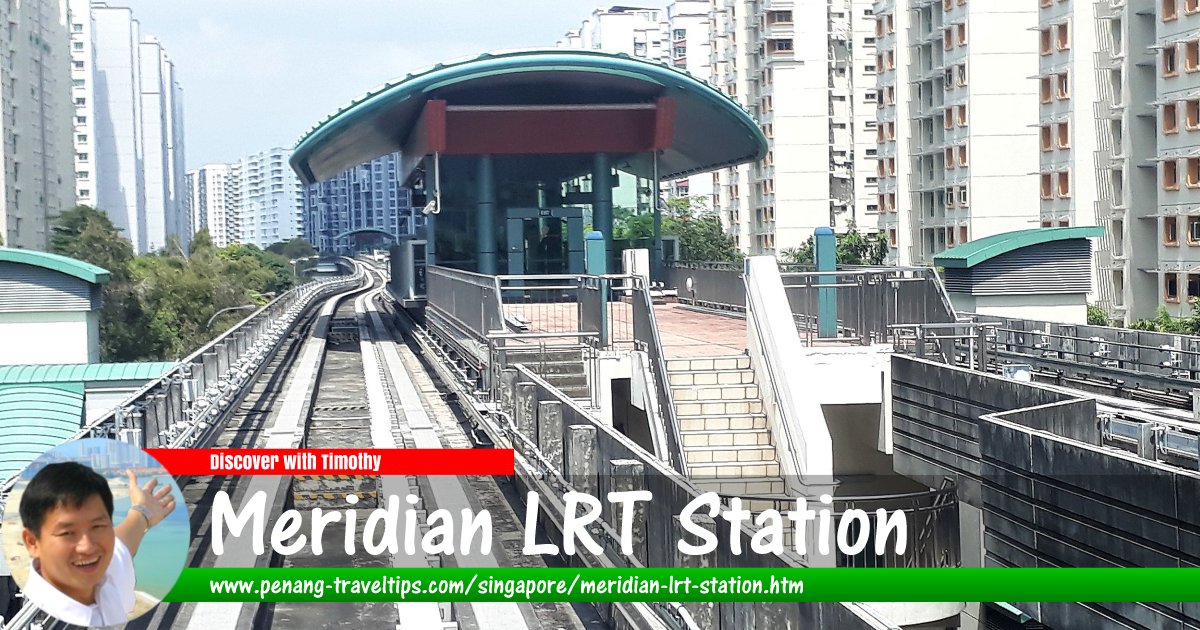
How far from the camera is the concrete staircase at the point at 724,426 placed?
16266 millimetres

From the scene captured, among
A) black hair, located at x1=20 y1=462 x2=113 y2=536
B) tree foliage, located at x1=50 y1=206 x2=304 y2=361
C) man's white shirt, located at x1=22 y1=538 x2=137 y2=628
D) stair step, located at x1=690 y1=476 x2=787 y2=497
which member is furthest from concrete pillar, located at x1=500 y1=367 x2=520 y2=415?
tree foliage, located at x1=50 y1=206 x2=304 y2=361

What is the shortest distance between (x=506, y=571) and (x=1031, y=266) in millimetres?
21724

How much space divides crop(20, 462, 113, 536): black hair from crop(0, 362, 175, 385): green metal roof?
25327 millimetres

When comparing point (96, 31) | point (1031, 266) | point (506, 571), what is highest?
point (96, 31)

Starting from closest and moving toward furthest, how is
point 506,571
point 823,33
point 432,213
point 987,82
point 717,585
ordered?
point 717,585 → point 506,571 → point 432,213 → point 987,82 → point 823,33

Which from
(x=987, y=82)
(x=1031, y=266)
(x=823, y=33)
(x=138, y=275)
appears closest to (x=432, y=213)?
(x=1031, y=266)

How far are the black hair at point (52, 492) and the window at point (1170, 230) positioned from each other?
144ft

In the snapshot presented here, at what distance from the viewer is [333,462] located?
8.35 meters

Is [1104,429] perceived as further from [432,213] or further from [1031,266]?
[432,213]

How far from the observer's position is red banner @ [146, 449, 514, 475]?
7961mm

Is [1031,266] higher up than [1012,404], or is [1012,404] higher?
[1031,266]

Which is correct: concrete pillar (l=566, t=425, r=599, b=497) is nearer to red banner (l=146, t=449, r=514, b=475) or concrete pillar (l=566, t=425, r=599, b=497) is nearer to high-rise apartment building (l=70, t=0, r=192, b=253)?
red banner (l=146, t=449, r=514, b=475)

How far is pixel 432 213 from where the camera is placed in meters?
35.5

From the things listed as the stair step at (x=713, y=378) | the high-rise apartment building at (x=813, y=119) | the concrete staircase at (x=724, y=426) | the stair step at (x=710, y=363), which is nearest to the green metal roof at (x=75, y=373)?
the stair step at (x=710, y=363)
